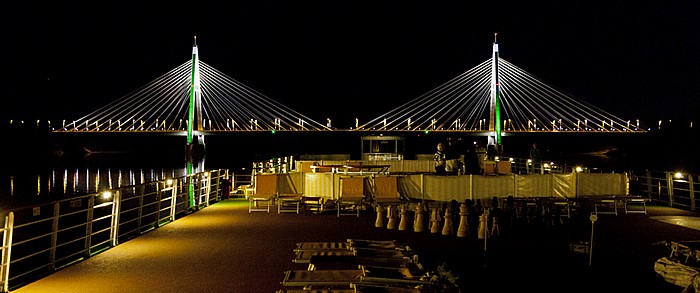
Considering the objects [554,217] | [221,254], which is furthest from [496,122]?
[221,254]

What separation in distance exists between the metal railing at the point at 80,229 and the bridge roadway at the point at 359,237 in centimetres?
31

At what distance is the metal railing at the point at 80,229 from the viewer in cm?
822

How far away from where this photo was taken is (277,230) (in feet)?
37.8

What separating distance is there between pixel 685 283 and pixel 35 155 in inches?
3986

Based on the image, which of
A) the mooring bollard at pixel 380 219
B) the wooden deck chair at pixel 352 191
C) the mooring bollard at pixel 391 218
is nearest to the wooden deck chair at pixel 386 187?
the wooden deck chair at pixel 352 191

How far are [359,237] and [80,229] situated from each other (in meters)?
13.1

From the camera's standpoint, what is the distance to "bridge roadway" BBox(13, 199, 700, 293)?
7395 mm

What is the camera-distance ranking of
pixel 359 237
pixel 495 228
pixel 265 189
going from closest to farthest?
1. pixel 495 228
2. pixel 359 237
3. pixel 265 189

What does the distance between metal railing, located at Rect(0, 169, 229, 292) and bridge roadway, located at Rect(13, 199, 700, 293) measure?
31 centimetres

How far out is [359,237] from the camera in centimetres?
1067

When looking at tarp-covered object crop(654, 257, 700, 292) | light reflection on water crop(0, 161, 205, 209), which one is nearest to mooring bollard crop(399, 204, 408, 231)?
Result: tarp-covered object crop(654, 257, 700, 292)

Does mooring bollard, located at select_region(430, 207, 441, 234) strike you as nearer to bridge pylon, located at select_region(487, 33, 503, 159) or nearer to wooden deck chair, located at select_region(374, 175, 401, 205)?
wooden deck chair, located at select_region(374, 175, 401, 205)

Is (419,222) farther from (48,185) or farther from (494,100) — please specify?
(494,100)

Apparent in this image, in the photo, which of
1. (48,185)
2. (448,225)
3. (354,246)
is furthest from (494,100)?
(354,246)
